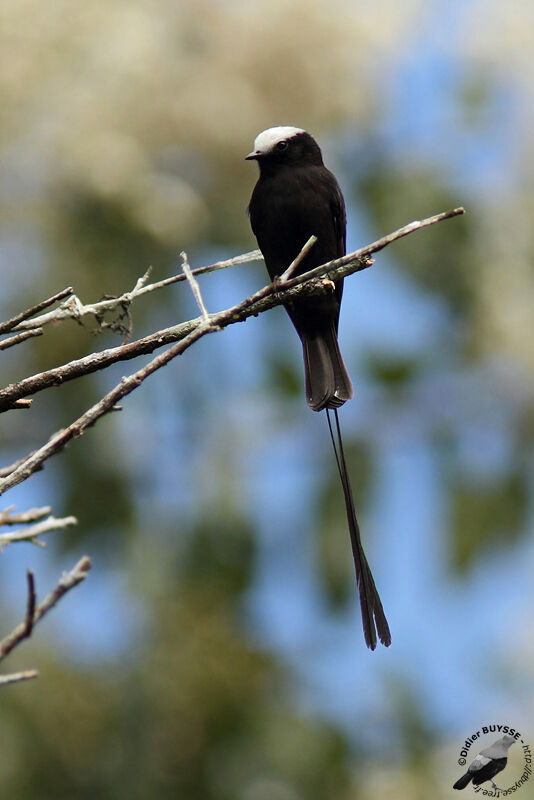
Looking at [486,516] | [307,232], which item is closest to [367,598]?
[307,232]

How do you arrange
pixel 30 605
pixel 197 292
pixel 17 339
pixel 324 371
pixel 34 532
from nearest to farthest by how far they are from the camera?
1. pixel 30 605
2. pixel 34 532
3. pixel 17 339
4. pixel 197 292
5. pixel 324 371

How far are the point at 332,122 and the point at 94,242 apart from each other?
1.51 meters

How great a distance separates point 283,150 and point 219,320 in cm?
166

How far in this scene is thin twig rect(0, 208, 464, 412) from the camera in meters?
1.57

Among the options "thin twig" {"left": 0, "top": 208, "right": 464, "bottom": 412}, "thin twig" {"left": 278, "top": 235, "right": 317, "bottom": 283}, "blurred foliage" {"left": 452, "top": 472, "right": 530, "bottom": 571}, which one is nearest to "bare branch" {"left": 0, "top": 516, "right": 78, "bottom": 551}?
"thin twig" {"left": 0, "top": 208, "right": 464, "bottom": 412}

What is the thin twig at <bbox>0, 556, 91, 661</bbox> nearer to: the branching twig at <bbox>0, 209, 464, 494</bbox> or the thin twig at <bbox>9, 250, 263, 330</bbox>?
the branching twig at <bbox>0, 209, 464, 494</bbox>

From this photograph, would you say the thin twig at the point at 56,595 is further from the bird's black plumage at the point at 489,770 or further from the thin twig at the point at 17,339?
the bird's black plumage at the point at 489,770

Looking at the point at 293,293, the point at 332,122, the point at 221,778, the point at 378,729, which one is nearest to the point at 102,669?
the point at 221,778

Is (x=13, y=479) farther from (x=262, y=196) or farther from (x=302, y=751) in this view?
(x=302, y=751)

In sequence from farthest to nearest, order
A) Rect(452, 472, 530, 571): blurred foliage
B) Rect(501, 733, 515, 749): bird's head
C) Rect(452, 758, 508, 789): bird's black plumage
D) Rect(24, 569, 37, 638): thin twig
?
Rect(452, 472, 530, 571): blurred foliage
Rect(501, 733, 515, 749): bird's head
Rect(452, 758, 508, 789): bird's black plumage
Rect(24, 569, 37, 638): thin twig

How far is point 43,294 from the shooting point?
5.84m

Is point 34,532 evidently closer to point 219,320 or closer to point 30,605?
point 30,605

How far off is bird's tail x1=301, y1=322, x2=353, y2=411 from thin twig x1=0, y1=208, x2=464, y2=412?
776 mm

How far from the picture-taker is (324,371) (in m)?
2.70
